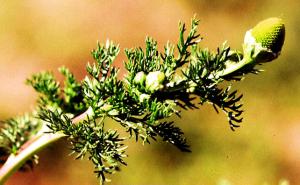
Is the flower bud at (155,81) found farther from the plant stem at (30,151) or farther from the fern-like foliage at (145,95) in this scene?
the plant stem at (30,151)

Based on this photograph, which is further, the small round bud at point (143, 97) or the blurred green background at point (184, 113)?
the blurred green background at point (184, 113)

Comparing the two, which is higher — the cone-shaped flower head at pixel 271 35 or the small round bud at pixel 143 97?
the cone-shaped flower head at pixel 271 35

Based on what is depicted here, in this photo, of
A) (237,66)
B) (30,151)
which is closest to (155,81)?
(237,66)

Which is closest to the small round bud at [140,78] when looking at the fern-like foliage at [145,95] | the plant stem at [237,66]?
the fern-like foliage at [145,95]

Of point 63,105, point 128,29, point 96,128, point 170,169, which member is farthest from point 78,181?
point 96,128

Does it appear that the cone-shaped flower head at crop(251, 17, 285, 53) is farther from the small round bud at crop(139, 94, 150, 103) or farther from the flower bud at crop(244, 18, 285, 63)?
the small round bud at crop(139, 94, 150, 103)
